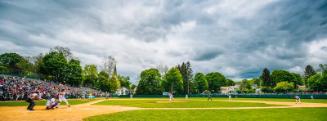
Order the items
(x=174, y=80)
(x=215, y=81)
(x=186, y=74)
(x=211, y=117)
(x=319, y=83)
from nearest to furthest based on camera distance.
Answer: (x=211, y=117) < (x=319, y=83) < (x=174, y=80) < (x=186, y=74) < (x=215, y=81)

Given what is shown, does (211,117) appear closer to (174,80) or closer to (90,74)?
(174,80)

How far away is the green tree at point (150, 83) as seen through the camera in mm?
115562

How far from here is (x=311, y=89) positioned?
118 meters

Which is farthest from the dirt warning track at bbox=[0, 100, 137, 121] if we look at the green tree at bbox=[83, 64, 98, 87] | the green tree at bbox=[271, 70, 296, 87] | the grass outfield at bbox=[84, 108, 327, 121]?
the green tree at bbox=[271, 70, 296, 87]

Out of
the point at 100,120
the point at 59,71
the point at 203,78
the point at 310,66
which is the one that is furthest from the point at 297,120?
the point at 310,66

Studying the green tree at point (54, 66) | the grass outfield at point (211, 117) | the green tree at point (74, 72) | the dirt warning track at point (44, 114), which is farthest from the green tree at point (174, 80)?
the grass outfield at point (211, 117)

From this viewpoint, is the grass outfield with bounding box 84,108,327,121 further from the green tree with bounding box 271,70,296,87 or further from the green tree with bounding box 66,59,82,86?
the green tree with bounding box 271,70,296,87

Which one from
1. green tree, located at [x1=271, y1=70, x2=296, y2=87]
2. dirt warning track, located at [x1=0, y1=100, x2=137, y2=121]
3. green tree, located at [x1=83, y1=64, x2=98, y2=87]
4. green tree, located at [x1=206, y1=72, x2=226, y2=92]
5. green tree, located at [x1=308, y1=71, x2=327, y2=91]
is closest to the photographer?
dirt warning track, located at [x1=0, y1=100, x2=137, y2=121]

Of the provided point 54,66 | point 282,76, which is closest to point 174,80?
point 54,66

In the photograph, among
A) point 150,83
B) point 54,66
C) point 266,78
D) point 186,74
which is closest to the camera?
point 54,66

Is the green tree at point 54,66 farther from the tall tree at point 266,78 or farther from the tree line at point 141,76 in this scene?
the tall tree at point 266,78

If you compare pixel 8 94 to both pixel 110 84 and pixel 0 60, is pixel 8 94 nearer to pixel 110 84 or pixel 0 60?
pixel 110 84

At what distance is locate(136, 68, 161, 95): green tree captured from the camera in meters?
116

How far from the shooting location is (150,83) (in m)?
117
